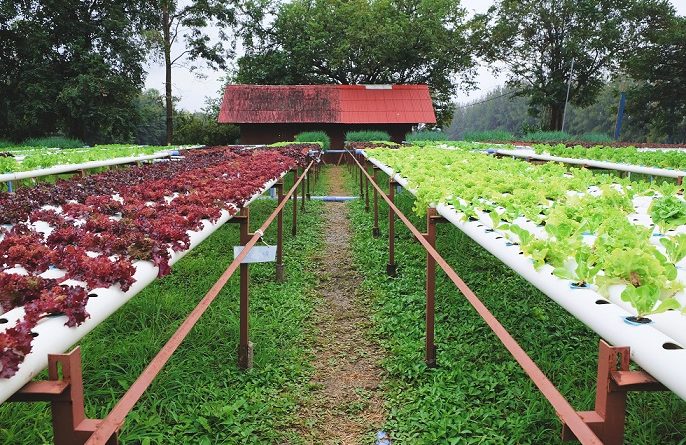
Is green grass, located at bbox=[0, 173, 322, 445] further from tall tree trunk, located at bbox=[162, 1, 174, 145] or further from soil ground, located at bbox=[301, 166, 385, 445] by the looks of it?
tall tree trunk, located at bbox=[162, 1, 174, 145]

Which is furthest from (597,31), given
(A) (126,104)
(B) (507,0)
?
(A) (126,104)

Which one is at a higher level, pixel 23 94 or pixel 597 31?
pixel 597 31

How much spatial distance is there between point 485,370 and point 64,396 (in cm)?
299

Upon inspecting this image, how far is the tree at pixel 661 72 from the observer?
113ft

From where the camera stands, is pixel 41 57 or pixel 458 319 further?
pixel 41 57

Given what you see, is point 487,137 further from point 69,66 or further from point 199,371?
point 199,371

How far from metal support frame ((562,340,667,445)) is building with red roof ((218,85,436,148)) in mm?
28868

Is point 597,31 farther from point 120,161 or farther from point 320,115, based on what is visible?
point 120,161

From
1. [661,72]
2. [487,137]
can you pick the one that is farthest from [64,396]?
[661,72]

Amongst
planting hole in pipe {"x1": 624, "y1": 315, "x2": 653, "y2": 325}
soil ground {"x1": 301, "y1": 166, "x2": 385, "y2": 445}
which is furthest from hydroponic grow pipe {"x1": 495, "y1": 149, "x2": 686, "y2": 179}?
planting hole in pipe {"x1": 624, "y1": 315, "x2": 653, "y2": 325}

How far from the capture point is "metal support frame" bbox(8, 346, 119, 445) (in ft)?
4.93

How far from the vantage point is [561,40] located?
38031 millimetres

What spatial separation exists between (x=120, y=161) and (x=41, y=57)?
21.5 metres

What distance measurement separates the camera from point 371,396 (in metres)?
3.78
